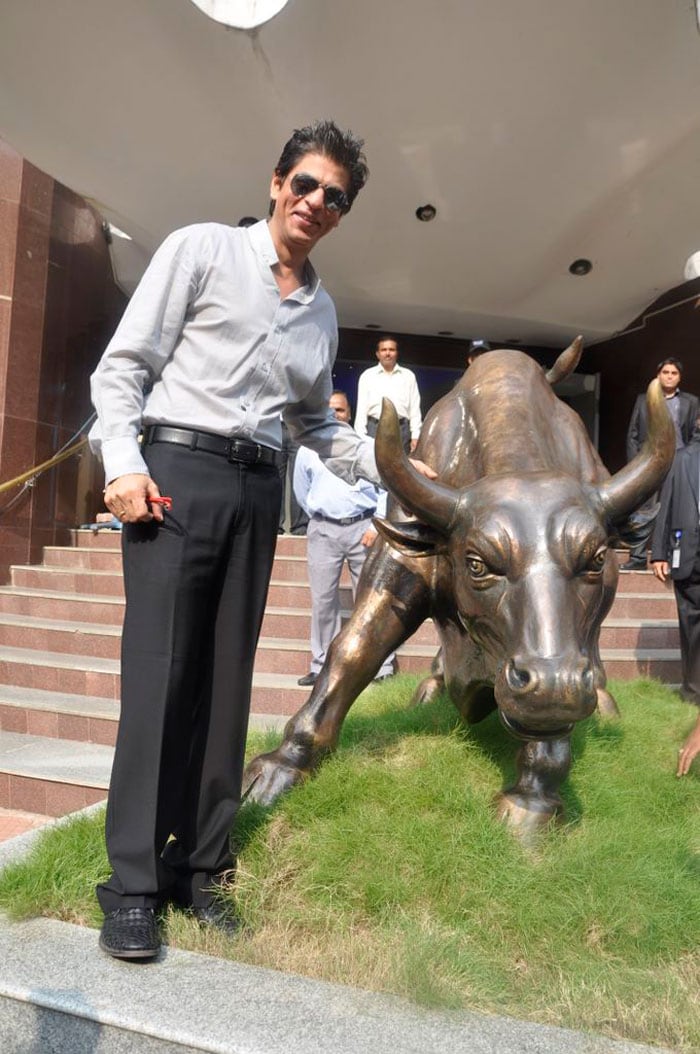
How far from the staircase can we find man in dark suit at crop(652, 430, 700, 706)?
1.44 ft

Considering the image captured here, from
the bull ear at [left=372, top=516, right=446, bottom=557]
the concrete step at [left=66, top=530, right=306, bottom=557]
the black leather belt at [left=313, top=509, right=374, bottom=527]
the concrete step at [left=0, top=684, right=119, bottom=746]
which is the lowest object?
the concrete step at [left=0, top=684, right=119, bottom=746]

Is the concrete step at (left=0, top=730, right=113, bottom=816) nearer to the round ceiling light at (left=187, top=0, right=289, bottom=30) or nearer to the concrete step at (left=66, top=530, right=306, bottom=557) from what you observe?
the concrete step at (left=66, top=530, right=306, bottom=557)

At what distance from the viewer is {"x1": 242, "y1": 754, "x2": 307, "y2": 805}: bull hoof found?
3043 millimetres

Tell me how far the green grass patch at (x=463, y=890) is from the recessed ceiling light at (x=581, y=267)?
853 cm

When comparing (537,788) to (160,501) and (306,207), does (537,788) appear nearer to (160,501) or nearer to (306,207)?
(160,501)

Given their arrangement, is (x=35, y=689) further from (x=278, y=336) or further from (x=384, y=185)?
(x=384, y=185)

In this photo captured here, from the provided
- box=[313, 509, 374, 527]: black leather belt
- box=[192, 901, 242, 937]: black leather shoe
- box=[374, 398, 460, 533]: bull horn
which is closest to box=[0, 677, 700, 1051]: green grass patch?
box=[192, 901, 242, 937]: black leather shoe

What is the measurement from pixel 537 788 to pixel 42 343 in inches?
306

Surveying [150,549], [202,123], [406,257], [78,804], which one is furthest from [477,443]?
[406,257]

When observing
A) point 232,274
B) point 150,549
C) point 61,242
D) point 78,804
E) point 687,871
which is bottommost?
point 78,804

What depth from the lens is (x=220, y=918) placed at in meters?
2.43

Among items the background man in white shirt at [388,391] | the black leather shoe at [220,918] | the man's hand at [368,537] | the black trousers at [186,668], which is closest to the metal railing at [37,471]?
the background man in white shirt at [388,391]

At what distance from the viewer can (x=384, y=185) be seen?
Result: 29.8 feet

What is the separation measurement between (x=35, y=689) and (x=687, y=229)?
28.5 feet
